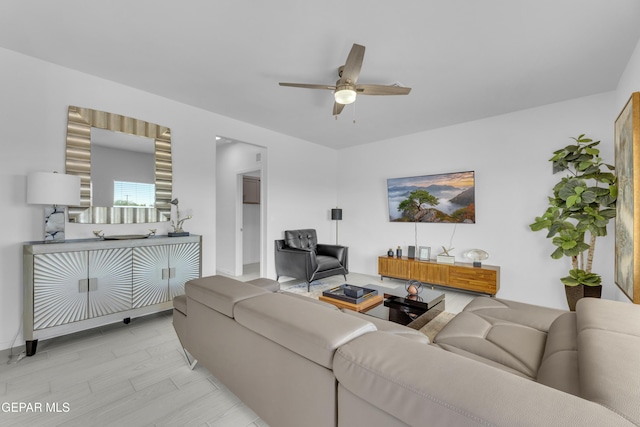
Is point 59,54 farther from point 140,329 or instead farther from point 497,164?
point 497,164

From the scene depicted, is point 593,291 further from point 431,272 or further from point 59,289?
point 59,289

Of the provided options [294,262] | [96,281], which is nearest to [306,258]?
[294,262]

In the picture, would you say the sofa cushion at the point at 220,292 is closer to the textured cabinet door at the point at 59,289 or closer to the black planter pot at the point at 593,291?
the textured cabinet door at the point at 59,289

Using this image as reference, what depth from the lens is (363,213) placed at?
5.71m

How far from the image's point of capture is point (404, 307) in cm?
269

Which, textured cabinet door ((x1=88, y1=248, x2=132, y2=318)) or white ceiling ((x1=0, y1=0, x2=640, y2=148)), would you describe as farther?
textured cabinet door ((x1=88, y1=248, x2=132, y2=318))

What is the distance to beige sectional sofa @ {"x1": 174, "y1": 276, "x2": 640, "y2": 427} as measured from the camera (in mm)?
691

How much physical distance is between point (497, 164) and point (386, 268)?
2413mm

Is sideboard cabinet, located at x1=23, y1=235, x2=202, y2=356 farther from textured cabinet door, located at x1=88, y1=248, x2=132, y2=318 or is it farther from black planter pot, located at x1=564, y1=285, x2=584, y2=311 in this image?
black planter pot, located at x1=564, y1=285, x2=584, y2=311

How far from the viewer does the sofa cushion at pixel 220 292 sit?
5.03 feet

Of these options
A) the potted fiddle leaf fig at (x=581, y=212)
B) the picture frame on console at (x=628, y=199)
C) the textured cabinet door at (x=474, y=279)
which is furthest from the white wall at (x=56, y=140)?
the picture frame on console at (x=628, y=199)

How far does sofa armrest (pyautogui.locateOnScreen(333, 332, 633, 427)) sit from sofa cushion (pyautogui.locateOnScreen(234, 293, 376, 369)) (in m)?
0.06

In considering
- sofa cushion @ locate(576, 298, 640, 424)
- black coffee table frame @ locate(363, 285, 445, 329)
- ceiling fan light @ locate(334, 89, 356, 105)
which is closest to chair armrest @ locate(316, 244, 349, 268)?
black coffee table frame @ locate(363, 285, 445, 329)

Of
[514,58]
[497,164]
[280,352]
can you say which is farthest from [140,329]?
[497,164]
